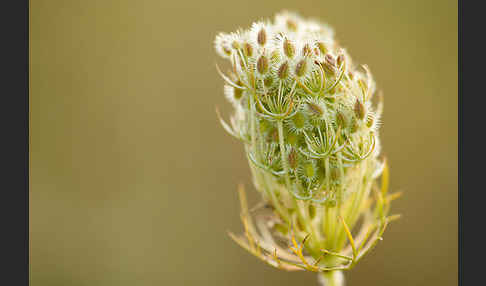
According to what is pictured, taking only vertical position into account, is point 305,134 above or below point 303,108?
below

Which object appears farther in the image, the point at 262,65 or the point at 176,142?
the point at 176,142

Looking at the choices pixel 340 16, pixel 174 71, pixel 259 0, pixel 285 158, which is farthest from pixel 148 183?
pixel 285 158

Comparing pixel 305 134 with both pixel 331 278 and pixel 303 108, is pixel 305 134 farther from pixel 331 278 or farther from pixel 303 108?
pixel 331 278

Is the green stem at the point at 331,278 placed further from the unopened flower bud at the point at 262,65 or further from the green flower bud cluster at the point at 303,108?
the unopened flower bud at the point at 262,65

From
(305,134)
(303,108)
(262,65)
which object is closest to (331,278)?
(305,134)

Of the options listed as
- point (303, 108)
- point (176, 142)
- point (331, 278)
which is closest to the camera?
point (303, 108)

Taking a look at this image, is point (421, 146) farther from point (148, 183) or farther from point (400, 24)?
point (148, 183)

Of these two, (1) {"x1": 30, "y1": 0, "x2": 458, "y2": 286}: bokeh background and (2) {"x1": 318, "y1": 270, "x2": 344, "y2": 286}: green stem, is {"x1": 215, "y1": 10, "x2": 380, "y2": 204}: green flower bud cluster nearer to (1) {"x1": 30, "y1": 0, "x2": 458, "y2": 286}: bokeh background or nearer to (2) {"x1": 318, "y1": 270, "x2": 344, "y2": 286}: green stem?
(2) {"x1": 318, "y1": 270, "x2": 344, "y2": 286}: green stem

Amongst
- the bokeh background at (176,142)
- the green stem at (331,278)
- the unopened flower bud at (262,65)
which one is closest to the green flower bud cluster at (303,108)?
the unopened flower bud at (262,65)
